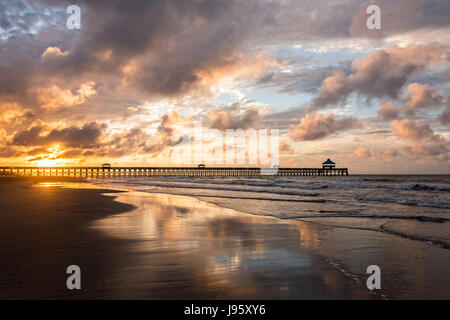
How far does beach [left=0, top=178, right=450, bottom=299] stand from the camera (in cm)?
422

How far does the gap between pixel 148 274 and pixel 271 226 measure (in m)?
5.64

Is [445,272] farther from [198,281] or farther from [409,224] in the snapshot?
[409,224]

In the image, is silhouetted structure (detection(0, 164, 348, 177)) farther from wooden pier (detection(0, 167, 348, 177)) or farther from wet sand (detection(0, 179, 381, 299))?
wet sand (detection(0, 179, 381, 299))

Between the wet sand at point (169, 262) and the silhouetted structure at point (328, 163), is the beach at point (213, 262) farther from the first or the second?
the silhouetted structure at point (328, 163)

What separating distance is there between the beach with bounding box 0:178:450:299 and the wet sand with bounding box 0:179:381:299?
15 mm

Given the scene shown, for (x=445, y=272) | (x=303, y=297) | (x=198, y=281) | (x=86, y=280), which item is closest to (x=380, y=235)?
(x=445, y=272)

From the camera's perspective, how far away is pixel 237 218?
11.8 metres

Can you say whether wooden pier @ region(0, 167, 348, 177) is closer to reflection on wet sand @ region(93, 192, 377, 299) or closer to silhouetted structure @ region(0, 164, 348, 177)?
silhouetted structure @ region(0, 164, 348, 177)

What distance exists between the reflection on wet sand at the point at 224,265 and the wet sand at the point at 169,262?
0.05ft

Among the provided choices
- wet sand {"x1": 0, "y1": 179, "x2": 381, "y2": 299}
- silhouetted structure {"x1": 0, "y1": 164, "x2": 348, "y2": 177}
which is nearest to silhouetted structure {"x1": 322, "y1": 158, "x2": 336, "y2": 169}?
silhouetted structure {"x1": 0, "y1": 164, "x2": 348, "y2": 177}

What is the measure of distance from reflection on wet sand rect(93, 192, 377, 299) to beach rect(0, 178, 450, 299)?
16mm

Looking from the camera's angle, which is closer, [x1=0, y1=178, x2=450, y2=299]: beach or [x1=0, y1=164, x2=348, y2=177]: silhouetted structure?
[x1=0, y1=178, x2=450, y2=299]: beach

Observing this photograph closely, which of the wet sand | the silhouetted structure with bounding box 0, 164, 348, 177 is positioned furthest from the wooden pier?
the wet sand

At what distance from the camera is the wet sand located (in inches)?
165
